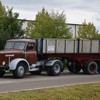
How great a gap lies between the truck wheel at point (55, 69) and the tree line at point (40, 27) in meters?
5.43

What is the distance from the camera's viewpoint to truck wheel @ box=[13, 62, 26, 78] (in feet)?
77.6

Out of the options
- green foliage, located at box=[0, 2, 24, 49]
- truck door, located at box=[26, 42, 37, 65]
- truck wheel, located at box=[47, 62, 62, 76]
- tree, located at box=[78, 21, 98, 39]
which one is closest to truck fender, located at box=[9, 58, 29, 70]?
truck door, located at box=[26, 42, 37, 65]

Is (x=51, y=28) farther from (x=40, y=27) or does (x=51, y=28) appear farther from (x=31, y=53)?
(x=31, y=53)

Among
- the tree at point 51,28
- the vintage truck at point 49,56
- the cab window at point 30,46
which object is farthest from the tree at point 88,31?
the cab window at point 30,46

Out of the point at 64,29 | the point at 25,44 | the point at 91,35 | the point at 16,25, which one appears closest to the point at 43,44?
the point at 25,44

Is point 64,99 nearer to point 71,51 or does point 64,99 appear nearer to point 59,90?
point 59,90

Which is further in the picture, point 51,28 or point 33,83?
point 51,28

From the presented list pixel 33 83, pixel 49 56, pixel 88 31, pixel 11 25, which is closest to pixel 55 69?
pixel 49 56

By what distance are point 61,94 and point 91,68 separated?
12.1m

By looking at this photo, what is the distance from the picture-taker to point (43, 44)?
26.0m

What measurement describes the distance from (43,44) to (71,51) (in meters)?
2.40

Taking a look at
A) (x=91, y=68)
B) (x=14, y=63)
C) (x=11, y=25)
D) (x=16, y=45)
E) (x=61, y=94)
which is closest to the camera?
(x=61, y=94)

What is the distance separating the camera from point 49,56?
87.6ft

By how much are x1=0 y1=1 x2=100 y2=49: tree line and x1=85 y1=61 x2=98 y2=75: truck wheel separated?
6134mm
